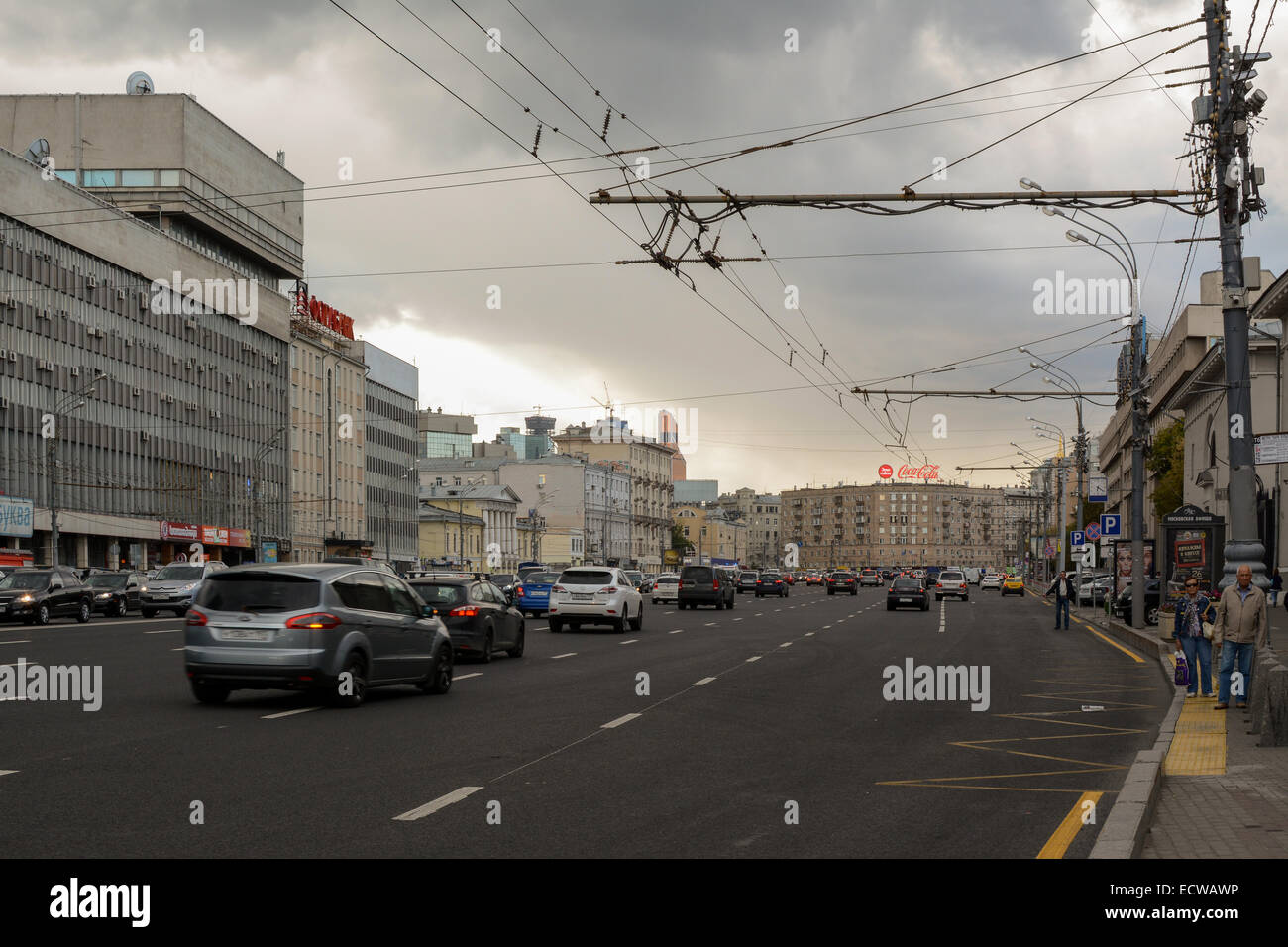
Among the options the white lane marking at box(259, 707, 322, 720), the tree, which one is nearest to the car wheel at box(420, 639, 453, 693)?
the white lane marking at box(259, 707, 322, 720)

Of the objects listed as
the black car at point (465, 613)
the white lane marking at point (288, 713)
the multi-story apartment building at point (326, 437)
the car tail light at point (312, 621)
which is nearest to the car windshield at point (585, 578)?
the black car at point (465, 613)

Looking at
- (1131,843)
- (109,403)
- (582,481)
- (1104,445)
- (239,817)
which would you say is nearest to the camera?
(1131,843)

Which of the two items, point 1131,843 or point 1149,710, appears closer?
point 1131,843

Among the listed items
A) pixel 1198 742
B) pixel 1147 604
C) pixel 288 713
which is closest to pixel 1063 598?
pixel 1147 604

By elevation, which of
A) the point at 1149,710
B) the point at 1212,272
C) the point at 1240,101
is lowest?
the point at 1149,710

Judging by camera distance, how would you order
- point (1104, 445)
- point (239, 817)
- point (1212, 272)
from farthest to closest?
point (1104, 445)
point (1212, 272)
point (239, 817)

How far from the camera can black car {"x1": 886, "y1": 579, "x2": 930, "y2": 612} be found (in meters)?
59.8

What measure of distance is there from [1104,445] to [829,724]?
147 meters

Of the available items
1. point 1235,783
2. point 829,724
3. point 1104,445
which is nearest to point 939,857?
point 1235,783

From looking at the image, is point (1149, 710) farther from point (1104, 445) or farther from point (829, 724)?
point (1104, 445)

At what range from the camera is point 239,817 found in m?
9.10

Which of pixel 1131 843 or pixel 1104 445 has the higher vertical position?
pixel 1104 445

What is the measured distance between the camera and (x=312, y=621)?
16031mm
